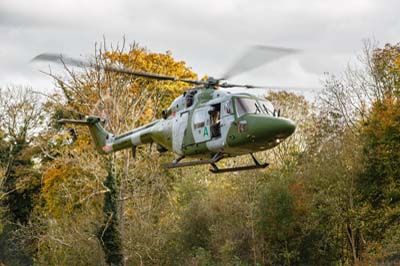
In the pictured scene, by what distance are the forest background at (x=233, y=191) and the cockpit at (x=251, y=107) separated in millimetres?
9675

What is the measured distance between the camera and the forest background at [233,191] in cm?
2102

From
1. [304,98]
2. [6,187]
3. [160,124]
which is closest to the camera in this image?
[160,124]

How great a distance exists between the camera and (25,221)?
31719 mm

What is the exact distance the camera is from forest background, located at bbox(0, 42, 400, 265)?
21016 mm

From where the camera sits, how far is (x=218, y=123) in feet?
38.7

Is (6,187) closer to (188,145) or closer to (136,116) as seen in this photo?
(136,116)

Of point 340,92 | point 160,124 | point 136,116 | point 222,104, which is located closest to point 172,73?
point 136,116

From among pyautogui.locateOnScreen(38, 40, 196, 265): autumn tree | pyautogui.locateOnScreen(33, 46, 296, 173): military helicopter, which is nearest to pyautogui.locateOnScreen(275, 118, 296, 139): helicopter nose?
pyautogui.locateOnScreen(33, 46, 296, 173): military helicopter

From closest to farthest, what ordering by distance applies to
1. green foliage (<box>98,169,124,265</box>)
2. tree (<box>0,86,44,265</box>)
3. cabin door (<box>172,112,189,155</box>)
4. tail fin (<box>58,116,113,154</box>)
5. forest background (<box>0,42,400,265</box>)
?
cabin door (<box>172,112,189,155</box>)
tail fin (<box>58,116,113,154</box>)
forest background (<box>0,42,400,265</box>)
green foliage (<box>98,169,124,265</box>)
tree (<box>0,86,44,265</box>)

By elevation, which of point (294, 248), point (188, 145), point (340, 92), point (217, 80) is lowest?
point (294, 248)

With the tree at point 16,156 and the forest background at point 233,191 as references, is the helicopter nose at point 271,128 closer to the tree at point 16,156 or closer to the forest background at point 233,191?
the forest background at point 233,191

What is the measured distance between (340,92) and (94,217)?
35.2ft

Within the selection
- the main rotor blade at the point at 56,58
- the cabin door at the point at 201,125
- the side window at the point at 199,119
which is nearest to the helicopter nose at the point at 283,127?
the cabin door at the point at 201,125

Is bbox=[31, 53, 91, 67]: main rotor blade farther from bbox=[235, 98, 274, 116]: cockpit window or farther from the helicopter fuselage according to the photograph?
bbox=[235, 98, 274, 116]: cockpit window
